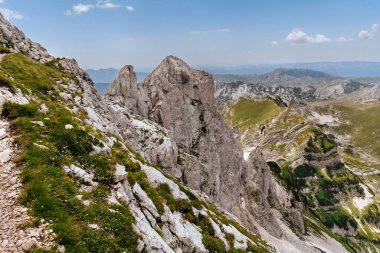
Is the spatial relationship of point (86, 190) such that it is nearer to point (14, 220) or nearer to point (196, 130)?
point (14, 220)

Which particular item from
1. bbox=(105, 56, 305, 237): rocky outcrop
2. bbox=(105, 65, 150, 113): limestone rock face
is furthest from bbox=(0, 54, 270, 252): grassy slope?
bbox=(105, 65, 150, 113): limestone rock face

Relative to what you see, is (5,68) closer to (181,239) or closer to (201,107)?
(181,239)

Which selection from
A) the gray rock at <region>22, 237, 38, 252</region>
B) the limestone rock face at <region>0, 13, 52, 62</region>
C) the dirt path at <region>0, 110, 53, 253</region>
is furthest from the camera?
the limestone rock face at <region>0, 13, 52, 62</region>

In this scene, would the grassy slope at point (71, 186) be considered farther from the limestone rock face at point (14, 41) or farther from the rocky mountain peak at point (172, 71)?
the rocky mountain peak at point (172, 71)

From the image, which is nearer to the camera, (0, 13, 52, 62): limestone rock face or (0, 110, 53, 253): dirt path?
(0, 110, 53, 253): dirt path

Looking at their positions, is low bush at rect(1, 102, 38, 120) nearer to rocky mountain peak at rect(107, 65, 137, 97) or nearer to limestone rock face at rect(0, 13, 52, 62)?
limestone rock face at rect(0, 13, 52, 62)

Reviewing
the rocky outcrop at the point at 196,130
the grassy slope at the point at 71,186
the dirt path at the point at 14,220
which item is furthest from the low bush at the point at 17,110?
the rocky outcrop at the point at 196,130

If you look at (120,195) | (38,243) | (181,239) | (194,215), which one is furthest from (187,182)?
(38,243)

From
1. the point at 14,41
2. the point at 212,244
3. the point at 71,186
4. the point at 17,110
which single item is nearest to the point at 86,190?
the point at 71,186
